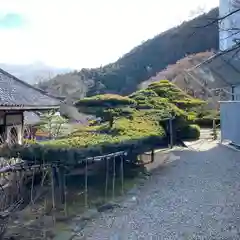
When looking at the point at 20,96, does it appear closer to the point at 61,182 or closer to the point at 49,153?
the point at 49,153

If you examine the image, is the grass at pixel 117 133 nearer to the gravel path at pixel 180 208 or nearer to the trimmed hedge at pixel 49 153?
the trimmed hedge at pixel 49 153

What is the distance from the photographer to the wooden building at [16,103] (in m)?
6.97

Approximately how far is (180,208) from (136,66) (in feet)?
111

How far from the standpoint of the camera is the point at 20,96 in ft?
24.8

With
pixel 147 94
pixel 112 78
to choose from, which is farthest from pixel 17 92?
pixel 112 78

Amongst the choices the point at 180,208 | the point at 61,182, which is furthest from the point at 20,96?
the point at 180,208

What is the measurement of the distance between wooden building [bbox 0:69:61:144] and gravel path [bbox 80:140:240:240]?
8.54ft

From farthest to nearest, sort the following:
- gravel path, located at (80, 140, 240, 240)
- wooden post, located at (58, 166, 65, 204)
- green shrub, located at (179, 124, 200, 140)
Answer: green shrub, located at (179, 124, 200, 140) < wooden post, located at (58, 166, 65, 204) < gravel path, located at (80, 140, 240, 240)

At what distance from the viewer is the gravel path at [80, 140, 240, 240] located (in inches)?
220

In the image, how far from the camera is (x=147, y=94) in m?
14.8

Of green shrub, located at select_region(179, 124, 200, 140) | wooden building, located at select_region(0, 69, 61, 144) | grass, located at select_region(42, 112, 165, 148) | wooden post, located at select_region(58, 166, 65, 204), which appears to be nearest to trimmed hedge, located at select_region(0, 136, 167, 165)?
grass, located at select_region(42, 112, 165, 148)

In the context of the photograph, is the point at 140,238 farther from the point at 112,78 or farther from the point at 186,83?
the point at 112,78

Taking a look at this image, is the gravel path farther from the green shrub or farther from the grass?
the green shrub

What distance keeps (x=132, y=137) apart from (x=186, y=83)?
18.3 metres
